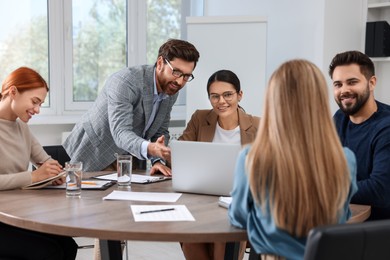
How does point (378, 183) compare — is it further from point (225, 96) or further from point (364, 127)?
point (225, 96)

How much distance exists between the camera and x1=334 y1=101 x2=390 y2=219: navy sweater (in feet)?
6.96

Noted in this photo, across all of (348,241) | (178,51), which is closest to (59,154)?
(178,51)

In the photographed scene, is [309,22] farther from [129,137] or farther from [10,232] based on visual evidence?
[10,232]

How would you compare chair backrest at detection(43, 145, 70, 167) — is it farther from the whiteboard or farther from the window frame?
the whiteboard

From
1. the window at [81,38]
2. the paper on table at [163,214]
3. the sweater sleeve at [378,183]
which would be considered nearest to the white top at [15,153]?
the paper on table at [163,214]

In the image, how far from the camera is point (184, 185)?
7.35ft

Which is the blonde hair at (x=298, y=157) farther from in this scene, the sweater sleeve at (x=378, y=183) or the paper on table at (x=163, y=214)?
the sweater sleeve at (x=378, y=183)

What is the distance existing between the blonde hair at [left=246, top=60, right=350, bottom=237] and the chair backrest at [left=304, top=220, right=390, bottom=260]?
0.62 ft

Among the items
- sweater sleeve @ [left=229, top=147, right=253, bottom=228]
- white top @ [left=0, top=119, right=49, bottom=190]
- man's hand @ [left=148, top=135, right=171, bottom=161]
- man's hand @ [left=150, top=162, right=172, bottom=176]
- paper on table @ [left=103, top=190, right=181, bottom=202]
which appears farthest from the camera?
man's hand @ [left=150, top=162, right=172, bottom=176]

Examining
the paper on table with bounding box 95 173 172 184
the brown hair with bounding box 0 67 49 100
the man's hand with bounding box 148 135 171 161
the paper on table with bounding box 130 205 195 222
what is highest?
the brown hair with bounding box 0 67 49 100

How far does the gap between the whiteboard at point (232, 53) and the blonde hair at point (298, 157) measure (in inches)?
112

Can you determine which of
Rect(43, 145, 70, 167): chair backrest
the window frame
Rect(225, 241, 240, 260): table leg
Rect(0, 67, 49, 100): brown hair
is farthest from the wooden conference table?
the window frame

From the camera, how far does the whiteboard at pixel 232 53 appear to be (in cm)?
434

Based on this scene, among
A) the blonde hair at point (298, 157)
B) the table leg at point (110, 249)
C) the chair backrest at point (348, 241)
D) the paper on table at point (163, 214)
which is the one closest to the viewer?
the chair backrest at point (348, 241)
